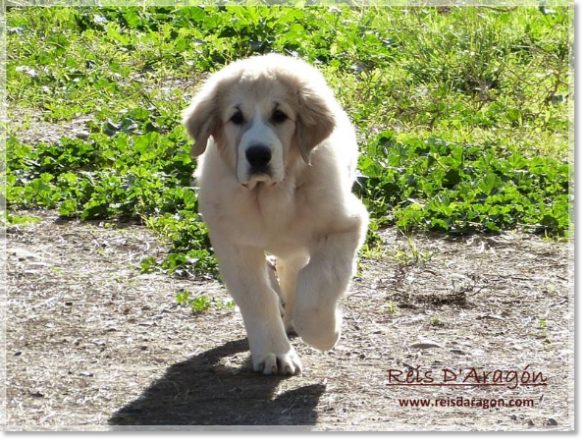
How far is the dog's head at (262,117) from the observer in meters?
4.88

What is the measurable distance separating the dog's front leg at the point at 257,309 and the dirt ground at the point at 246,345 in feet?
0.26

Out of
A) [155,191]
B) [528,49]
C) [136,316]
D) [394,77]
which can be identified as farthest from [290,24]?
[136,316]

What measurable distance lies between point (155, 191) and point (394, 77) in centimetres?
264

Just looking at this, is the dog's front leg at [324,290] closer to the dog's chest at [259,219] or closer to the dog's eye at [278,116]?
the dog's chest at [259,219]

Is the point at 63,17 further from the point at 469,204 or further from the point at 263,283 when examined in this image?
the point at 263,283

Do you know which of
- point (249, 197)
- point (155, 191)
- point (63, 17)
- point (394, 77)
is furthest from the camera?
point (63, 17)

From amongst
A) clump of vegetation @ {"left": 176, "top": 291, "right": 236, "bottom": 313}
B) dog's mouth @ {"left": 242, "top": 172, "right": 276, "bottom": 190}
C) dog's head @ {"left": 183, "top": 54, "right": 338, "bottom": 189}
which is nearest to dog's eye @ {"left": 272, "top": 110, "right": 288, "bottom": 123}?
dog's head @ {"left": 183, "top": 54, "right": 338, "bottom": 189}

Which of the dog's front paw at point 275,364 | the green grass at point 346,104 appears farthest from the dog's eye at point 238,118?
the green grass at point 346,104

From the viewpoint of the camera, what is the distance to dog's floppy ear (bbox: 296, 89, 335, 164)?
506cm

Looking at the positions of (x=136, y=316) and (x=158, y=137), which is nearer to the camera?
(x=136, y=316)

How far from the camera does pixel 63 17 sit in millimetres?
9852

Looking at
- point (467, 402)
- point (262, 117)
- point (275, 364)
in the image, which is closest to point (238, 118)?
point (262, 117)

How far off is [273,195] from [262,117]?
0.36 meters

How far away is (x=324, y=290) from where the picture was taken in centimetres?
482
